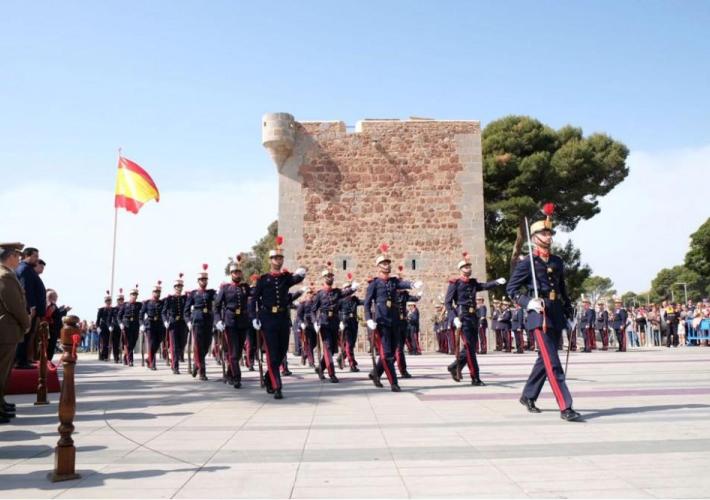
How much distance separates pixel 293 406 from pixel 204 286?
5.19 m

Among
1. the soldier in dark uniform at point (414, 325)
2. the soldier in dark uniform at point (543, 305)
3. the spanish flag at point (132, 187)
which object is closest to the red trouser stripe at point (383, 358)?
the soldier in dark uniform at point (543, 305)

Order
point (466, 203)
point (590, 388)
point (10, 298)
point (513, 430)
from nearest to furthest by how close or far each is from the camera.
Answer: point (513, 430) < point (10, 298) < point (590, 388) < point (466, 203)

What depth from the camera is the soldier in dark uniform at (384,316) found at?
34.1ft

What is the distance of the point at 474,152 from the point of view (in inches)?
1044

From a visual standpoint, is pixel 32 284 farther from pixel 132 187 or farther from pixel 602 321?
pixel 602 321

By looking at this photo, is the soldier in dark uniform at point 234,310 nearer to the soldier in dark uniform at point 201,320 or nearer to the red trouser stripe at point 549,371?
the soldier in dark uniform at point 201,320

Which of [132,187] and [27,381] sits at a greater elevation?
[132,187]

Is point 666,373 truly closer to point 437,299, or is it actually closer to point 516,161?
point 437,299

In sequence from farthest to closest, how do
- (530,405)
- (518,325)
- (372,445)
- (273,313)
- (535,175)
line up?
(535,175)
(518,325)
(273,313)
(530,405)
(372,445)

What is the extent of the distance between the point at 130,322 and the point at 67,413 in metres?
15.6

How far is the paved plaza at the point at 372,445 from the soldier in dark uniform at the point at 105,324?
13.0 metres

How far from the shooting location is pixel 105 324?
74.8 feet

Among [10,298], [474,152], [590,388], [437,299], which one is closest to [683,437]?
[590,388]

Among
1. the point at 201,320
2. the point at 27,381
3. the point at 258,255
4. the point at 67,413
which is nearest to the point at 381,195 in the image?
the point at 201,320
